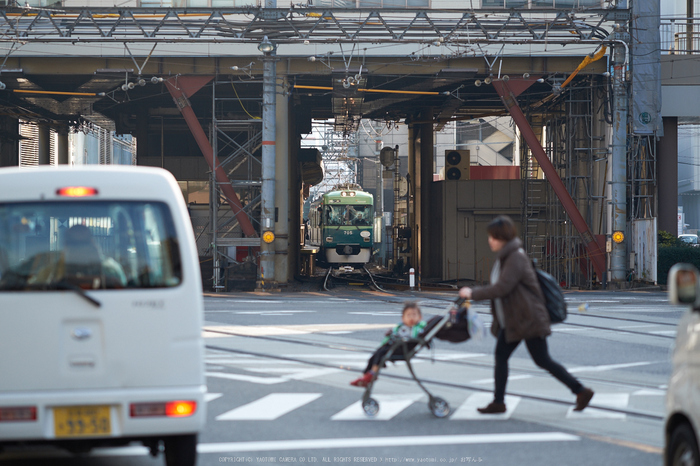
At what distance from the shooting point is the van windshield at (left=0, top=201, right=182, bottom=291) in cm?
485

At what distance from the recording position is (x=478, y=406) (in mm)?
7434

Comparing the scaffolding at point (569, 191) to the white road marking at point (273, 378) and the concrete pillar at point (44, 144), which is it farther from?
the concrete pillar at point (44, 144)

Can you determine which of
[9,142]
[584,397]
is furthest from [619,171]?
[9,142]

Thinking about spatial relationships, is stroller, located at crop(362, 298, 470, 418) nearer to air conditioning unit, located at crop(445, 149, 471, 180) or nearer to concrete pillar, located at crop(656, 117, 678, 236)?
concrete pillar, located at crop(656, 117, 678, 236)

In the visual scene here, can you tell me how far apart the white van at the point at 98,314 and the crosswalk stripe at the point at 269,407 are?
1.96 meters

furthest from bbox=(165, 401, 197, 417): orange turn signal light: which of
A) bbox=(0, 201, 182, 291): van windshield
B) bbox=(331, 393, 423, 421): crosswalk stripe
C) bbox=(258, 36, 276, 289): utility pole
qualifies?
bbox=(258, 36, 276, 289): utility pole

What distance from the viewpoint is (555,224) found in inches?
1241

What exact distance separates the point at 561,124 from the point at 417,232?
9.28m

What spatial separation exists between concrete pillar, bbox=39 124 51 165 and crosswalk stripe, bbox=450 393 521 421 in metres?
36.2

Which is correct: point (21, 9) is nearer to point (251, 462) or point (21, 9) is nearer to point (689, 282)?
point (251, 462)

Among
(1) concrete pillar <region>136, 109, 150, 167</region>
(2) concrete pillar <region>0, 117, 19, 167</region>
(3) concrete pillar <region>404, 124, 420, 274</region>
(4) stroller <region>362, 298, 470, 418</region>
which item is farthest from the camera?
(3) concrete pillar <region>404, 124, 420, 274</region>

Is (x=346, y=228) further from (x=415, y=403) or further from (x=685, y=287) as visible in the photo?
(x=685, y=287)

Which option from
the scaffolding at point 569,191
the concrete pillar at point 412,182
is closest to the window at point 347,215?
the concrete pillar at point 412,182

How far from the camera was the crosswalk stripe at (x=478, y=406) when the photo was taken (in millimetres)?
7004
